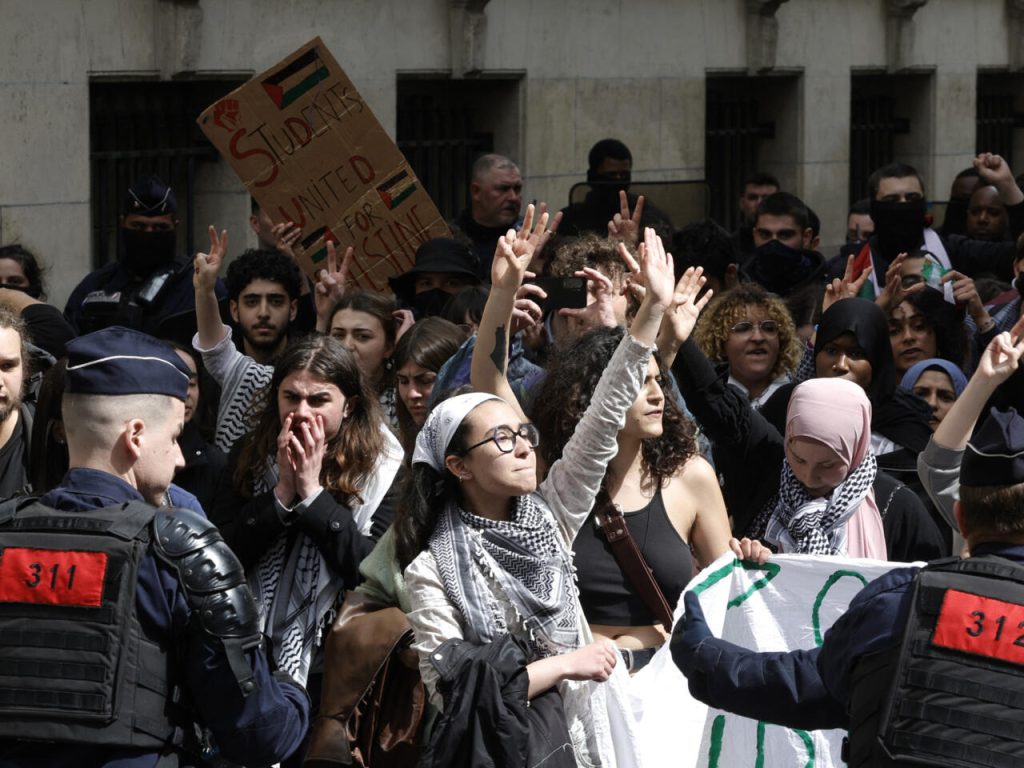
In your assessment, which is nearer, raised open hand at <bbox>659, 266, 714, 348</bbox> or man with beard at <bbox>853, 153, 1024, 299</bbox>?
raised open hand at <bbox>659, 266, 714, 348</bbox>

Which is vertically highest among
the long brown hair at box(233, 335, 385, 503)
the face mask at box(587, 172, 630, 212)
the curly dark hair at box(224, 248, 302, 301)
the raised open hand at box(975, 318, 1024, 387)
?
the face mask at box(587, 172, 630, 212)

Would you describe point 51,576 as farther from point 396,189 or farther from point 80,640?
point 396,189

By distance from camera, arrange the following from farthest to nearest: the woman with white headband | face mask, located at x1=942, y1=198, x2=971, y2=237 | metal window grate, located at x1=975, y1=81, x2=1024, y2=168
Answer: metal window grate, located at x1=975, y1=81, x2=1024, y2=168
face mask, located at x1=942, y1=198, x2=971, y2=237
the woman with white headband

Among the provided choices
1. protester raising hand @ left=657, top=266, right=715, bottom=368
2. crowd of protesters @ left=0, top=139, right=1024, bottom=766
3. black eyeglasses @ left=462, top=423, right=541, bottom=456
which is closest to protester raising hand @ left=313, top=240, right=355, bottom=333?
crowd of protesters @ left=0, top=139, right=1024, bottom=766

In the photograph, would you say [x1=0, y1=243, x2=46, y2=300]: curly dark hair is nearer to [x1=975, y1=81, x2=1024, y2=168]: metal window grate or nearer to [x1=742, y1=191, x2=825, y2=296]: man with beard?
[x1=742, y1=191, x2=825, y2=296]: man with beard

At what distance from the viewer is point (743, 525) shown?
6090 millimetres

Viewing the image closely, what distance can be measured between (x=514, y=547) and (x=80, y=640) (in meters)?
1.32

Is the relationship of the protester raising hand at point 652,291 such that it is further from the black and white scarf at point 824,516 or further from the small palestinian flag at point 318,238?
the small palestinian flag at point 318,238

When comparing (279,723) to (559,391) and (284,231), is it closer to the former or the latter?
(559,391)

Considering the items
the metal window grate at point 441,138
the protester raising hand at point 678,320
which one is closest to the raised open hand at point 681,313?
the protester raising hand at point 678,320

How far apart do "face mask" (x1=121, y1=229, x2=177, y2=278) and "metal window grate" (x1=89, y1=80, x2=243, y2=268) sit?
2568mm

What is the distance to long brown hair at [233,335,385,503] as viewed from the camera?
18.3ft

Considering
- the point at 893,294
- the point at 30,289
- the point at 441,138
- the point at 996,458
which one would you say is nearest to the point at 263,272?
the point at 30,289

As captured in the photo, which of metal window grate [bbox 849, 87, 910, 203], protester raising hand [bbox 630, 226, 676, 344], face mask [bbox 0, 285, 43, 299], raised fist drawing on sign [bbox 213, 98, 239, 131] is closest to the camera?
protester raising hand [bbox 630, 226, 676, 344]
